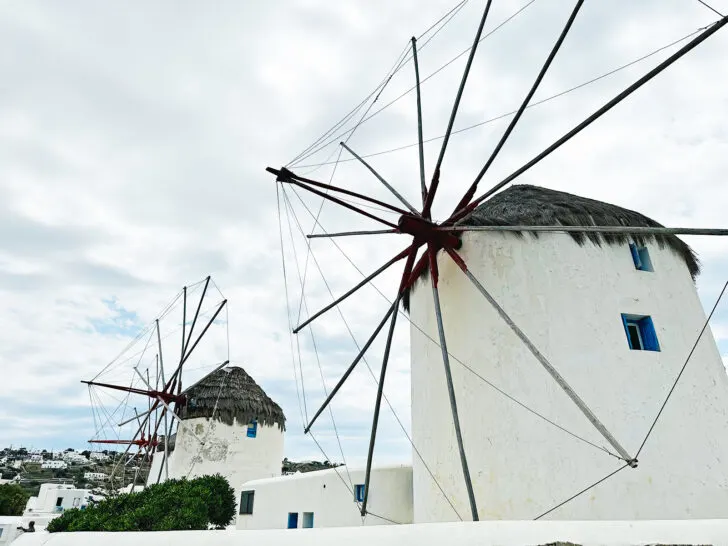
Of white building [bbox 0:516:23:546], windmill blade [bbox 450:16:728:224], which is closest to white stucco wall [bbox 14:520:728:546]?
windmill blade [bbox 450:16:728:224]

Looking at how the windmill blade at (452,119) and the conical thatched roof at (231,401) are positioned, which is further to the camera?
the conical thatched roof at (231,401)

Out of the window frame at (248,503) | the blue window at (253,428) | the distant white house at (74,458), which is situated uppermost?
the distant white house at (74,458)

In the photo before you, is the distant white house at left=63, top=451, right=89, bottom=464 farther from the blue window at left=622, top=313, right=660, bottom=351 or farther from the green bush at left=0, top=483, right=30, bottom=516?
the blue window at left=622, top=313, right=660, bottom=351

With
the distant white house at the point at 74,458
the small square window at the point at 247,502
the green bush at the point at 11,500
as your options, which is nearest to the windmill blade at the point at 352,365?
the small square window at the point at 247,502

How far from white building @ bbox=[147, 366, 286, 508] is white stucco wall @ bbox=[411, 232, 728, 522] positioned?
1714 cm

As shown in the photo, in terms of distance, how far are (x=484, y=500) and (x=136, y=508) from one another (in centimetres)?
1040

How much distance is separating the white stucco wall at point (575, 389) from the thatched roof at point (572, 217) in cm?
29

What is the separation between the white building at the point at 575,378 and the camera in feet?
27.4

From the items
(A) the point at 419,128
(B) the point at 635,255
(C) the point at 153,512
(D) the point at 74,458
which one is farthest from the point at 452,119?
(D) the point at 74,458

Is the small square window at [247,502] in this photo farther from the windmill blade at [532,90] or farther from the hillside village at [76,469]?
the windmill blade at [532,90]

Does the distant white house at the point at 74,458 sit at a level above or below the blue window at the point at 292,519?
above

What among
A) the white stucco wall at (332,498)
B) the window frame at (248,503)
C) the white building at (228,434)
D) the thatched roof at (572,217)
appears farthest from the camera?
the white building at (228,434)

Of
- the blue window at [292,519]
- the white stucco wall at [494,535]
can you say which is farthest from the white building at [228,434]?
the white stucco wall at [494,535]

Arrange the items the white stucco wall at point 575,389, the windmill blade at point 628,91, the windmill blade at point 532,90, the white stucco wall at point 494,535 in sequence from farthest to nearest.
A: the white stucco wall at point 575,389
the windmill blade at point 532,90
the windmill blade at point 628,91
the white stucco wall at point 494,535
